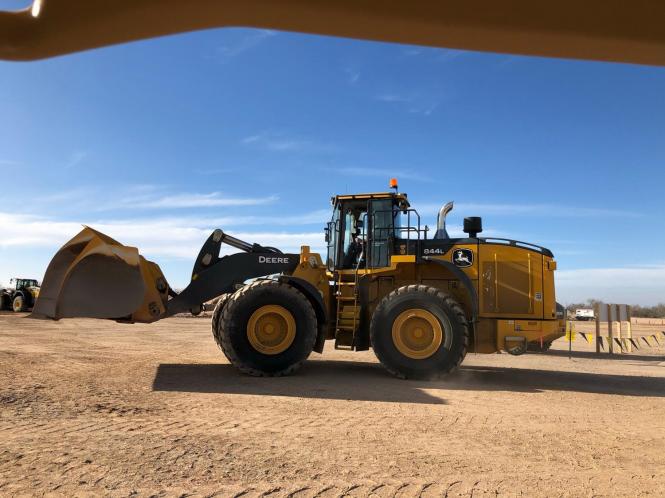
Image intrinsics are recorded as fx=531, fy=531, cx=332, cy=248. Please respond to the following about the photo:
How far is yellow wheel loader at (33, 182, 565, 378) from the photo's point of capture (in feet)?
29.9

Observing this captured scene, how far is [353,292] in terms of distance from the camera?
10281 mm

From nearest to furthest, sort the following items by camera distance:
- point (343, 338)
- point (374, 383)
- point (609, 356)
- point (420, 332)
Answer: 1. point (374, 383)
2. point (420, 332)
3. point (343, 338)
4. point (609, 356)

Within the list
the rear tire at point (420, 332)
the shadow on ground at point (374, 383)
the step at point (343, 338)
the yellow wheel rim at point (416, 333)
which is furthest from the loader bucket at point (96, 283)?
the yellow wheel rim at point (416, 333)

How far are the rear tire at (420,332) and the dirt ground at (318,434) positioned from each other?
0.34 metres

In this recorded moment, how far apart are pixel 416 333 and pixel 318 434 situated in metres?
4.16

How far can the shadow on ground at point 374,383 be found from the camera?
7902mm

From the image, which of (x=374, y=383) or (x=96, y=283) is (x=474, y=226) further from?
(x=96, y=283)

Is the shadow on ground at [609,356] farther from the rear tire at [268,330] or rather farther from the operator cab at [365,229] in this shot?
the rear tire at [268,330]

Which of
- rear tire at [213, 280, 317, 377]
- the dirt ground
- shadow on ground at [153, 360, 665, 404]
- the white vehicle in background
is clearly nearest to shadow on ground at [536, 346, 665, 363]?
shadow on ground at [153, 360, 665, 404]

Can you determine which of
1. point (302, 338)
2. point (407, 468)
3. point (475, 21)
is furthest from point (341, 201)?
point (475, 21)

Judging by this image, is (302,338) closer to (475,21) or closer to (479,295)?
(479,295)

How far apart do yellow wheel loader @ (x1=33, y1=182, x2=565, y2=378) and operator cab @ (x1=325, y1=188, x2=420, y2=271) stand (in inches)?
0.8

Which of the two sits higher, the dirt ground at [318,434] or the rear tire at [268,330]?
the rear tire at [268,330]

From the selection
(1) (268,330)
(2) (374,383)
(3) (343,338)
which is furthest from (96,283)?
(2) (374,383)
